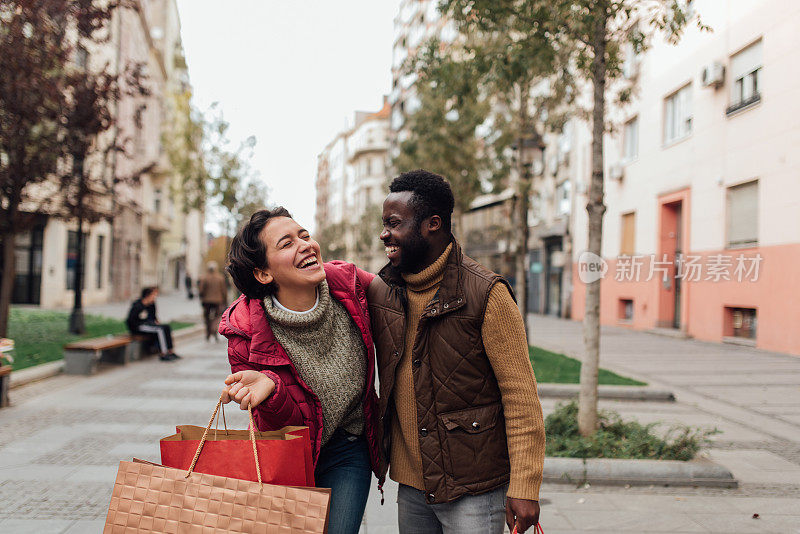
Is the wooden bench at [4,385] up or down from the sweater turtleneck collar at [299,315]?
down

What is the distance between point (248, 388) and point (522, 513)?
0.93 meters

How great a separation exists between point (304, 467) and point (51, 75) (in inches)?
462

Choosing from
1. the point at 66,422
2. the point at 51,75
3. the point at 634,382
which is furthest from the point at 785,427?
the point at 51,75

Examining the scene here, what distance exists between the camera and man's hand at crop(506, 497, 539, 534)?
2.04m

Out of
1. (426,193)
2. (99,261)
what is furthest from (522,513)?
(99,261)

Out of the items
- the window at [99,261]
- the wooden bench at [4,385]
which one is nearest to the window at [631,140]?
the wooden bench at [4,385]

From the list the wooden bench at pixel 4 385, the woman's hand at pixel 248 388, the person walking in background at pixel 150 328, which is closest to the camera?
the woman's hand at pixel 248 388

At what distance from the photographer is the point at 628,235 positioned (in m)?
22.8

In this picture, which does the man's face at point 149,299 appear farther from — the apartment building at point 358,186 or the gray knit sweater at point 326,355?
the apartment building at point 358,186

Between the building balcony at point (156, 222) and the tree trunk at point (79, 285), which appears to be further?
the building balcony at point (156, 222)

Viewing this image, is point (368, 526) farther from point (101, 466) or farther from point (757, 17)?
point (757, 17)

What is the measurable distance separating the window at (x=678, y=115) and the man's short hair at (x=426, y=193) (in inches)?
716

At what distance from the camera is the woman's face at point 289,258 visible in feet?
7.59

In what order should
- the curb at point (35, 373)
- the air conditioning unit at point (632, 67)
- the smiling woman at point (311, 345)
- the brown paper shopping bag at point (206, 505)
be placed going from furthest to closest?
1. the air conditioning unit at point (632, 67)
2. the curb at point (35, 373)
3. the smiling woman at point (311, 345)
4. the brown paper shopping bag at point (206, 505)
